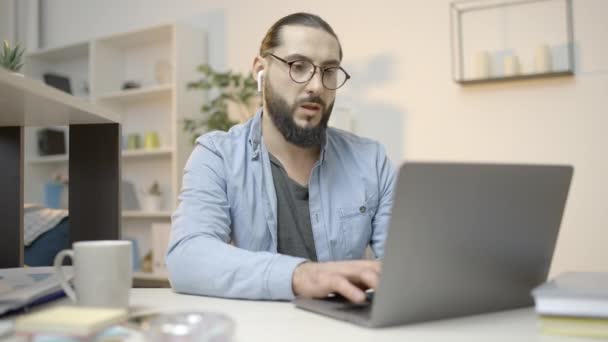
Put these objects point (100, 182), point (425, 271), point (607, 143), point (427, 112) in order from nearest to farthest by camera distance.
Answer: point (425, 271) < point (100, 182) < point (607, 143) < point (427, 112)

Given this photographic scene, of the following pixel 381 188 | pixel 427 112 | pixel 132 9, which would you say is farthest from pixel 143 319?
pixel 132 9

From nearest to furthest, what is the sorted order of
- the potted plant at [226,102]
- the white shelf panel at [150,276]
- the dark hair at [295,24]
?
the dark hair at [295,24] → the potted plant at [226,102] → the white shelf panel at [150,276]

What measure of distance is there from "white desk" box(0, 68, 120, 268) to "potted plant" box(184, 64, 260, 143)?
1910 millimetres

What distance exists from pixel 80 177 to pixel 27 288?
1.68 feet

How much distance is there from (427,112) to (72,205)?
6.95 feet

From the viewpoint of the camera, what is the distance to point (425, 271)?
0.65 m

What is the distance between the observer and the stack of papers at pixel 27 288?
0.71 metres

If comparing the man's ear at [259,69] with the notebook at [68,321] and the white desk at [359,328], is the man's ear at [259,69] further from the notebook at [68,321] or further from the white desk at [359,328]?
the notebook at [68,321]

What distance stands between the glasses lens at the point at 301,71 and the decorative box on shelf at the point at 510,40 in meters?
1.58

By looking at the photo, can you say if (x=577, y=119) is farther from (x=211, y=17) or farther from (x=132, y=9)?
(x=132, y=9)

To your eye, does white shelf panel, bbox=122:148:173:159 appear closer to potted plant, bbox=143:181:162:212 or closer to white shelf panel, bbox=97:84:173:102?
potted plant, bbox=143:181:162:212

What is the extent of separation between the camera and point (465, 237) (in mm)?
669

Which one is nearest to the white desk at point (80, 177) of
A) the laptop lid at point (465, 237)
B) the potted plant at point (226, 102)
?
the laptop lid at point (465, 237)

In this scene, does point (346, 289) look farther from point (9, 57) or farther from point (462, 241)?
point (9, 57)
